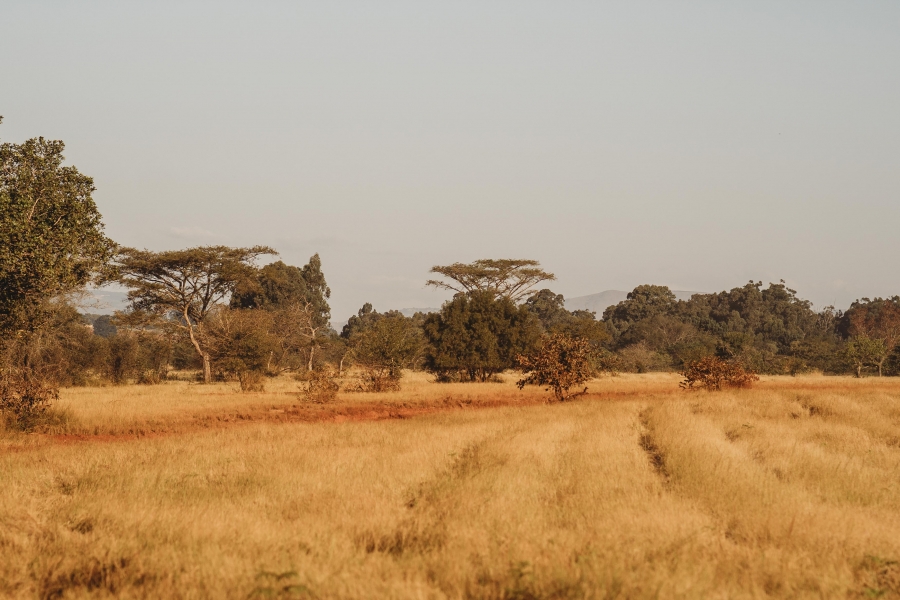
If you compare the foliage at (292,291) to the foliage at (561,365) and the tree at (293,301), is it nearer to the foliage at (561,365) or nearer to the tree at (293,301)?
the tree at (293,301)

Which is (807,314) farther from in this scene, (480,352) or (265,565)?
(265,565)

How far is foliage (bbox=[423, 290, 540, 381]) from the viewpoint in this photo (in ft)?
137

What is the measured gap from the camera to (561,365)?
27719mm

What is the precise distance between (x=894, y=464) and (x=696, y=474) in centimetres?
446

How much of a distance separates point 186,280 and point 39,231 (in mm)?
29392

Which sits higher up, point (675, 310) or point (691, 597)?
point (675, 310)

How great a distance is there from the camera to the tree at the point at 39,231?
16.3 metres

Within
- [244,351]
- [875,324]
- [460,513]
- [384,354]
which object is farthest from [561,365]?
[875,324]

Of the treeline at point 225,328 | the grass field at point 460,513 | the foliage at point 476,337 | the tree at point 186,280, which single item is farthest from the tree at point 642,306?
the grass field at point 460,513

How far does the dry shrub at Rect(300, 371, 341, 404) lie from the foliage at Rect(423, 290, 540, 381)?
1319cm

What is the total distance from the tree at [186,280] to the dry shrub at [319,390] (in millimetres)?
16730

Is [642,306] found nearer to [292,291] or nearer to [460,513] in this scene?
[292,291]

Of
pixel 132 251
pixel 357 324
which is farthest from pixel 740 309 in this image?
pixel 132 251

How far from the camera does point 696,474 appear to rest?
35.0ft
